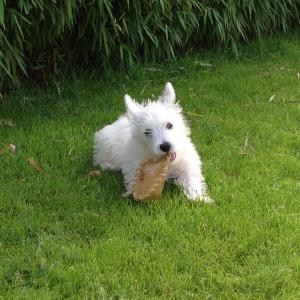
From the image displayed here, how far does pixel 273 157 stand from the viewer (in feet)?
17.8

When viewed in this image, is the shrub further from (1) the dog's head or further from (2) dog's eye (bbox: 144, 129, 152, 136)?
(2) dog's eye (bbox: 144, 129, 152, 136)

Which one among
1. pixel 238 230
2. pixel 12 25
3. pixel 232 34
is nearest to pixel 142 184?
pixel 238 230

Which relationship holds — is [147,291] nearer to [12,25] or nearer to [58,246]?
[58,246]

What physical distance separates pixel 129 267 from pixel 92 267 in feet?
0.73

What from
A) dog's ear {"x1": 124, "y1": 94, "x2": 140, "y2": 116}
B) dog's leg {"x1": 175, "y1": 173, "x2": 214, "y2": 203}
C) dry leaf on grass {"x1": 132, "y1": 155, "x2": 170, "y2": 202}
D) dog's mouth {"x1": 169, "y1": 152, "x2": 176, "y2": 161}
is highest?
dog's ear {"x1": 124, "y1": 94, "x2": 140, "y2": 116}

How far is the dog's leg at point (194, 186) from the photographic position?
4.69 m

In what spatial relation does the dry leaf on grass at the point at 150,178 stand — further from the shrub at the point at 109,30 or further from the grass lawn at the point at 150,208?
the shrub at the point at 109,30

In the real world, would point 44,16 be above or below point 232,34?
above

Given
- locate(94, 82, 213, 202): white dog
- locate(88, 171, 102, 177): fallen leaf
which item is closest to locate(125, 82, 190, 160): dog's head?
locate(94, 82, 213, 202): white dog

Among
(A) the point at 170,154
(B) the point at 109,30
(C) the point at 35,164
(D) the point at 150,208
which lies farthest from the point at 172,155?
(B) the point at 109,30

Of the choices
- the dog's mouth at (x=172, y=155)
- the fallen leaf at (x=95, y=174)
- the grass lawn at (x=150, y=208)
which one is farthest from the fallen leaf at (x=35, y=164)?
the dog's mouth at (x=172, y=155)

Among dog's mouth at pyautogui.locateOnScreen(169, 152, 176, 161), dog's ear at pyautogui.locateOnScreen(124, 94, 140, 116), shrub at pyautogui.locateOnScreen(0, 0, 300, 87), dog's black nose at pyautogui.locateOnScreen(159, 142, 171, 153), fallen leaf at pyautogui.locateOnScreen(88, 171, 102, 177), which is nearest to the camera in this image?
dog's black nose at pyautogui.locateOnScreen(159, 142, 171, 153)

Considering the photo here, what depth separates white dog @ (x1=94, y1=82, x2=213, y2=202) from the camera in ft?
15.4

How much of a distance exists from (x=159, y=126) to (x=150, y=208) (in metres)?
0.60
